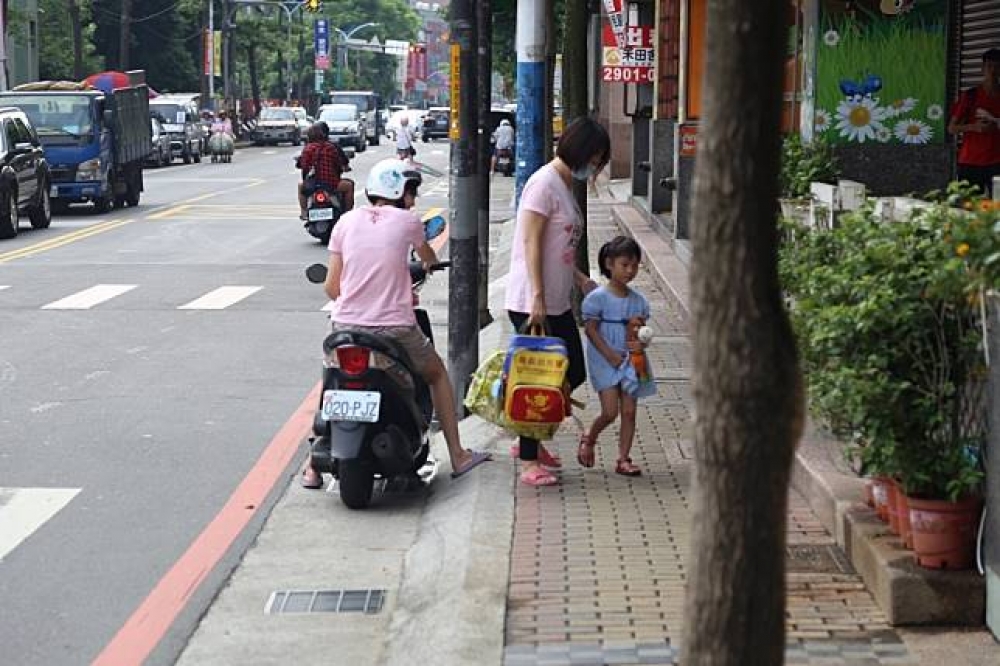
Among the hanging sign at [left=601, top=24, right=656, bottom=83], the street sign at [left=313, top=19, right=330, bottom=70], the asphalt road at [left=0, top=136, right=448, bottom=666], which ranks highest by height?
the street sign at [left=313, top=19, right=330, bottom=70]

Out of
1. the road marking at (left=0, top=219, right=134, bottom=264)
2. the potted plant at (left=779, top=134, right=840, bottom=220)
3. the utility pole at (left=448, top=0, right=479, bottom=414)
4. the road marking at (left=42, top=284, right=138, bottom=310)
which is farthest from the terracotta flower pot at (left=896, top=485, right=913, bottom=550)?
the road marking at (left=0, top=219, right=134, bottom=264)

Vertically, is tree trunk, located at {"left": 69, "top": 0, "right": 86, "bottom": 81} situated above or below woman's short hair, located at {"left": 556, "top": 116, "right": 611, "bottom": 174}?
above

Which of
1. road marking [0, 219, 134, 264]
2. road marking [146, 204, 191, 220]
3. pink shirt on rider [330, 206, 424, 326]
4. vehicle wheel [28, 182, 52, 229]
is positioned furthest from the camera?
road marking [146, 204, 191, 220]

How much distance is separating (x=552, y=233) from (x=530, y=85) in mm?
5827

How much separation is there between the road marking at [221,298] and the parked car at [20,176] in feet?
25.9

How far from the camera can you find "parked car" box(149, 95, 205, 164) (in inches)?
2251

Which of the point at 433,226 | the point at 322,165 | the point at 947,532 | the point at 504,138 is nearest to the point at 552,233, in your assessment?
the point at 433,226

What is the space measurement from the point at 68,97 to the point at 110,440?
22.9 metres

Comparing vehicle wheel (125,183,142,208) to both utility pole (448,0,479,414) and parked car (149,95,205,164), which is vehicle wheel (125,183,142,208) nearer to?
parked car (149,95,205,164)

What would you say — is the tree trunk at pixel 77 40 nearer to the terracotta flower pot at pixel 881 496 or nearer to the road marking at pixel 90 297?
the road marking at pixel 90 297

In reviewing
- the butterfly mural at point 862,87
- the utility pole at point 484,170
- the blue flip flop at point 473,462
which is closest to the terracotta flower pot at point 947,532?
the blue flip flop at point 473,462

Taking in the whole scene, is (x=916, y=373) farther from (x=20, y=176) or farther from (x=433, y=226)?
(x=20, y=176)

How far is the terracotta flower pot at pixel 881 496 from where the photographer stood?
6.78 meters

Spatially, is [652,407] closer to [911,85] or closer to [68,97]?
[911,85]
